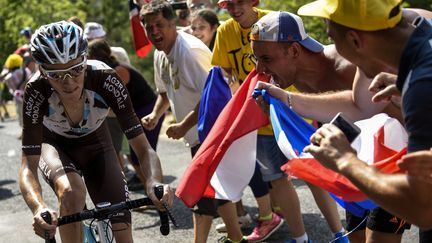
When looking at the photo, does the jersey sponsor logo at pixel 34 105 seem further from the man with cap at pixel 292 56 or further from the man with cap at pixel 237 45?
the man with cap at pixel 237 45

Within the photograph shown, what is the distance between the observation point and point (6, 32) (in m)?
30.2

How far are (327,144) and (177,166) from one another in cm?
842

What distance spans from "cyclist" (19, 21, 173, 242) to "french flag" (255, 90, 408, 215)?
0.77 m

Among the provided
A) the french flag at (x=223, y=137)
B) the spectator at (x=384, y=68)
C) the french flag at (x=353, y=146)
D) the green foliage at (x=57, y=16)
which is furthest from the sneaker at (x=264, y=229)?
the green foliage at (x=57, y=16)

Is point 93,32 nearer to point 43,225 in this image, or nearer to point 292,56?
point 292,56

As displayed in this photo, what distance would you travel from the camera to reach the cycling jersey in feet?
14.4

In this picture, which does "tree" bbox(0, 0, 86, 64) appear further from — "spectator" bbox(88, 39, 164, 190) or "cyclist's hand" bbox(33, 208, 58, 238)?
"cyclist's hand" bbox(33, 208, 58, 238)

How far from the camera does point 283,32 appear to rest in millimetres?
4352

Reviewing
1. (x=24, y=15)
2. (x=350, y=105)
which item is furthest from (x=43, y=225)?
(x=24, y=15)

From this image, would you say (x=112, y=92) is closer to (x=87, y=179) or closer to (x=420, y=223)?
(x=87, y=179)

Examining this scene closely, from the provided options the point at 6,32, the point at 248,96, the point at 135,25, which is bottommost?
the point at 6,32

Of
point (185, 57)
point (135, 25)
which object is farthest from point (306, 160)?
point (135, 25)

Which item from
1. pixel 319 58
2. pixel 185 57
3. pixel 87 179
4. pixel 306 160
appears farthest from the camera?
pixel 185 57

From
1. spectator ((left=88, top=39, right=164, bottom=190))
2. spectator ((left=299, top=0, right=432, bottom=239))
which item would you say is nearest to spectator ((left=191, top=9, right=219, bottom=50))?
spectator ((left=88, top=39, right=164, bottom=190))
